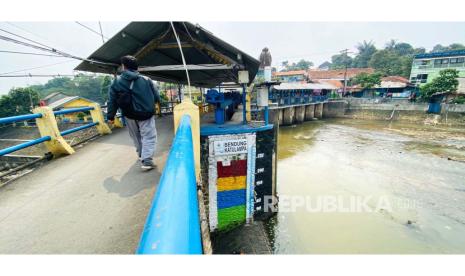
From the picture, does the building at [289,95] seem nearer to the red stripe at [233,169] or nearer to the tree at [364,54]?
the red stripe at [233,169]

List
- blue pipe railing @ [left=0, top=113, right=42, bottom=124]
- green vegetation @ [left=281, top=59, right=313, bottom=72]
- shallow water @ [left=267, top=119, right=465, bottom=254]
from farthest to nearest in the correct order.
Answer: green vegetation @ [left=281, top=59, right=313, bottom=72]
shallow water @ [left=267, top=119, right=465, bottom=254]
blue pipe railing @ [left=0, top=113, right=42, bottom=124]

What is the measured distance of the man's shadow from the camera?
9.15 feet

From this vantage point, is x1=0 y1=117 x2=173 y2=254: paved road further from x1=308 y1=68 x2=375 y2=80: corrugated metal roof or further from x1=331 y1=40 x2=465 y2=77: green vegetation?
x1=308 y1=68 x2=375 y2=80: corrugated metal roof

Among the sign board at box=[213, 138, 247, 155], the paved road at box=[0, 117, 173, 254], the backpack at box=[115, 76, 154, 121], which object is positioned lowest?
the sign board at box=[213, 138, 247, 155]

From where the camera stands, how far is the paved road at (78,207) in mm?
1920

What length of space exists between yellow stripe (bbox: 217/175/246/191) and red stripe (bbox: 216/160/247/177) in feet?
0.47

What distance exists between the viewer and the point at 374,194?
10.7m

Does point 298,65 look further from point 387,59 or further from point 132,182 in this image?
point 132,182

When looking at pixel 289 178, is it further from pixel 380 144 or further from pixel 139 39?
pixel 380 144

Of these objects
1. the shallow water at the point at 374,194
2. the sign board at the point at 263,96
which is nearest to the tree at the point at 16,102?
the sign board at the point at 263,96

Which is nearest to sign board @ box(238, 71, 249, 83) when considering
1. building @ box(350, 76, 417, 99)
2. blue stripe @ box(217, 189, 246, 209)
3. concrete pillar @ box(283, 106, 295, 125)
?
blue stripe @ box(217, 189, 246, 209)

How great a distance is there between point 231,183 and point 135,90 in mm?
4849

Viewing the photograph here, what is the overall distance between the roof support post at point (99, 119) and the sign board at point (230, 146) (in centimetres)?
336

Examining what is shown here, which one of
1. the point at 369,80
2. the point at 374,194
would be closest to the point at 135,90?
the point at 374,194
